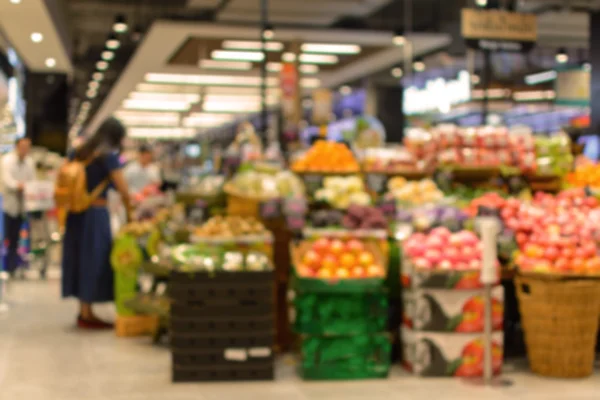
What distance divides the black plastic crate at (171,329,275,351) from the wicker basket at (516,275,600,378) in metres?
1.68

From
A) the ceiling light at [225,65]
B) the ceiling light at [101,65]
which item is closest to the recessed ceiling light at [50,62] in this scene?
the ceiling light at [101,65]

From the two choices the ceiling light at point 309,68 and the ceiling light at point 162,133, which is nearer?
the ceiling light at point 309,68

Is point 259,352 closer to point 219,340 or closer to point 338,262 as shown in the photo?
point 219,340

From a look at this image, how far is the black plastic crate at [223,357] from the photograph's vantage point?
513 cm

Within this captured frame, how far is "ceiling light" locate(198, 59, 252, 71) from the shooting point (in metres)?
18.6

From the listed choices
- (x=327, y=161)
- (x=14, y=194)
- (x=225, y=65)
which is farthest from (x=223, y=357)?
(x=225, y=65)

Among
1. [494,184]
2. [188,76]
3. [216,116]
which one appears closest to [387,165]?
[494,184]

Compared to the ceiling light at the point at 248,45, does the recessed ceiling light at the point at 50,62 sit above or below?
below

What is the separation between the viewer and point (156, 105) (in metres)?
28.1

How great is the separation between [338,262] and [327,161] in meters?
1.32

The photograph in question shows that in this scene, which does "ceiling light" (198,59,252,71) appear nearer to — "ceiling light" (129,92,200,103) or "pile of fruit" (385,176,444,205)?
"ceiling light" (129,92,200,103)

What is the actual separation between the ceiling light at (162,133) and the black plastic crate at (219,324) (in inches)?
1332

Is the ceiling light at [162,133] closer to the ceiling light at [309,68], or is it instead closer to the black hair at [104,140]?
the ceiling light at [309,68]

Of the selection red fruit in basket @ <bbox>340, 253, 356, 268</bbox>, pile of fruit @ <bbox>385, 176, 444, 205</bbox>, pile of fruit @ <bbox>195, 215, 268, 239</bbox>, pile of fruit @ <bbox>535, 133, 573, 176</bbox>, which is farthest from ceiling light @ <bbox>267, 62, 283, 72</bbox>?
Answer: red fruit in basket @ <bbox>340, 253, 356, 268</bbox>
